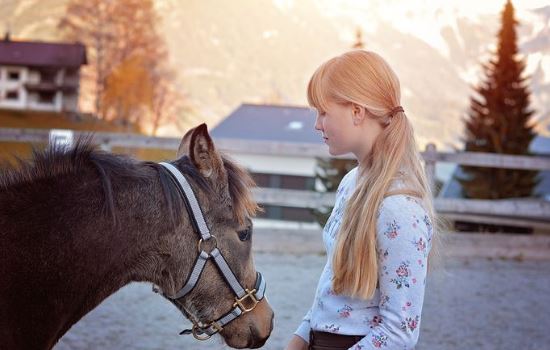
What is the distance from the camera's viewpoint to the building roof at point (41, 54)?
31156 millimetres

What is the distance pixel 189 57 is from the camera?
4540 inches

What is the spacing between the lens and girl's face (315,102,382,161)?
159 cm

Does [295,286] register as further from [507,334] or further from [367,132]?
[367,132]

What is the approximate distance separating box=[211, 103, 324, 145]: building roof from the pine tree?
8933 mm

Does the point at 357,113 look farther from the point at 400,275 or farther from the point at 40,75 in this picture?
the point at 40,75

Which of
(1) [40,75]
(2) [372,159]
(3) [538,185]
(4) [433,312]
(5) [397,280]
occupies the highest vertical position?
(2) [372,159]

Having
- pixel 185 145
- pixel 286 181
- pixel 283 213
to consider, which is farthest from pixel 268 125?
pixel 185 145

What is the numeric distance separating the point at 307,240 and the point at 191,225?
6030 millimetres

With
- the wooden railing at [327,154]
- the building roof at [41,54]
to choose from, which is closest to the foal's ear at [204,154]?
the wooden railing at [327,154]

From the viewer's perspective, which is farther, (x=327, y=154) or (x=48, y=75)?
(x=48, y=75)

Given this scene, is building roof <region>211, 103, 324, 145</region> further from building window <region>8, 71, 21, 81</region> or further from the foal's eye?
the foal's eye

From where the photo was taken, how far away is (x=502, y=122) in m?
15.4

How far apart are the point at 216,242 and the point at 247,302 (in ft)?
0.72

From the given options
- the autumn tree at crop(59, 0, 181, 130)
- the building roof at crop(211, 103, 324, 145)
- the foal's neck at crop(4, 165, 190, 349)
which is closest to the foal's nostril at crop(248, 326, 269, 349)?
the foal's neck at crop(4, 165, 190, 349)
